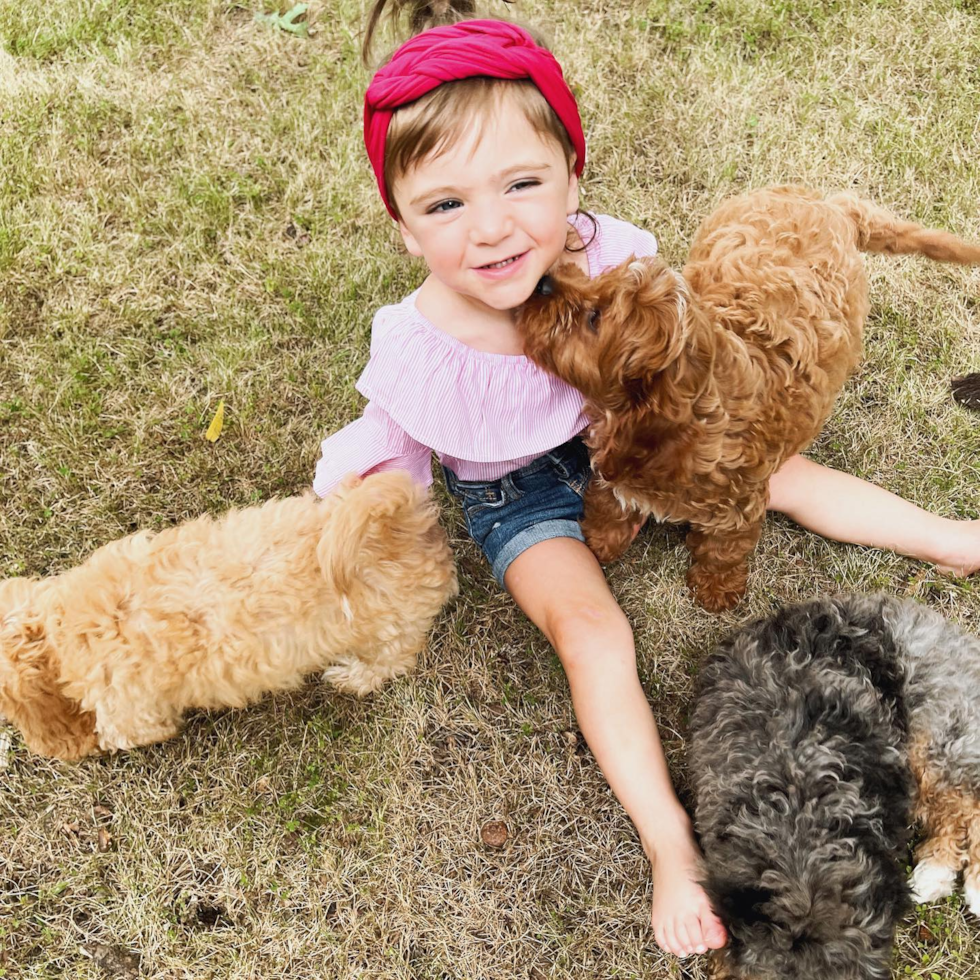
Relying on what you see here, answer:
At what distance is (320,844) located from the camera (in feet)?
9.61

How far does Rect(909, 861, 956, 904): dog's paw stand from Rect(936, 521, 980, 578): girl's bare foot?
46.3 inches

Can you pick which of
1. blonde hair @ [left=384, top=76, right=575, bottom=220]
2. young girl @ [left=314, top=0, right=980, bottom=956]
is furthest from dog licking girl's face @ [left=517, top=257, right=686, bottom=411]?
blonde hair @ [left=384, top=76, right=575, bottom=220]

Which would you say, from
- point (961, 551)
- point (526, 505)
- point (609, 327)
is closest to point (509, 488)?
point (526, 505)

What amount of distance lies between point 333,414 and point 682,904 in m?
2.40

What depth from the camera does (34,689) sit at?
98.5 inches

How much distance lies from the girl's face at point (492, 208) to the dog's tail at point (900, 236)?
1279 mm

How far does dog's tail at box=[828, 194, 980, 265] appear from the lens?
293 centimetres

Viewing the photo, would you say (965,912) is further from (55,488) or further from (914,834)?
(55,488)

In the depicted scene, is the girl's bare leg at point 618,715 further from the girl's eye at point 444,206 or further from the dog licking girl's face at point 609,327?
the girl's eye at point 444,206

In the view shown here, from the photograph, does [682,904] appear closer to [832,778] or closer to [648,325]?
[832,778]

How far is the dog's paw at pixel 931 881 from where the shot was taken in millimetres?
2588

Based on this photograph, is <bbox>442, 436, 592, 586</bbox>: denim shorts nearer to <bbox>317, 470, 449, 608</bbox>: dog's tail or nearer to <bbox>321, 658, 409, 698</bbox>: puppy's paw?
<bbox>317, 470, 449, 608</bbox>: dog's tail

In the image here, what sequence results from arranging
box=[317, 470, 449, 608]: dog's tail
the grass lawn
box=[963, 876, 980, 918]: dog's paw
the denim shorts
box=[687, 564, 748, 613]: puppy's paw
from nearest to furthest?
1. box=[317, 470, 449, 608]: dog's tail
2. box=[963, 876, 980, 918]: dog's paw
3. the grass lawn
4. the denim shorts
5. box=[687, 564, 748, 613]: puppy's paw

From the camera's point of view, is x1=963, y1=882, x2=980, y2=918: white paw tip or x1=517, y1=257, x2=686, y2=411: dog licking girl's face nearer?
x1=517, y1=257, x2=686, y2=411: dog licking girl's face
